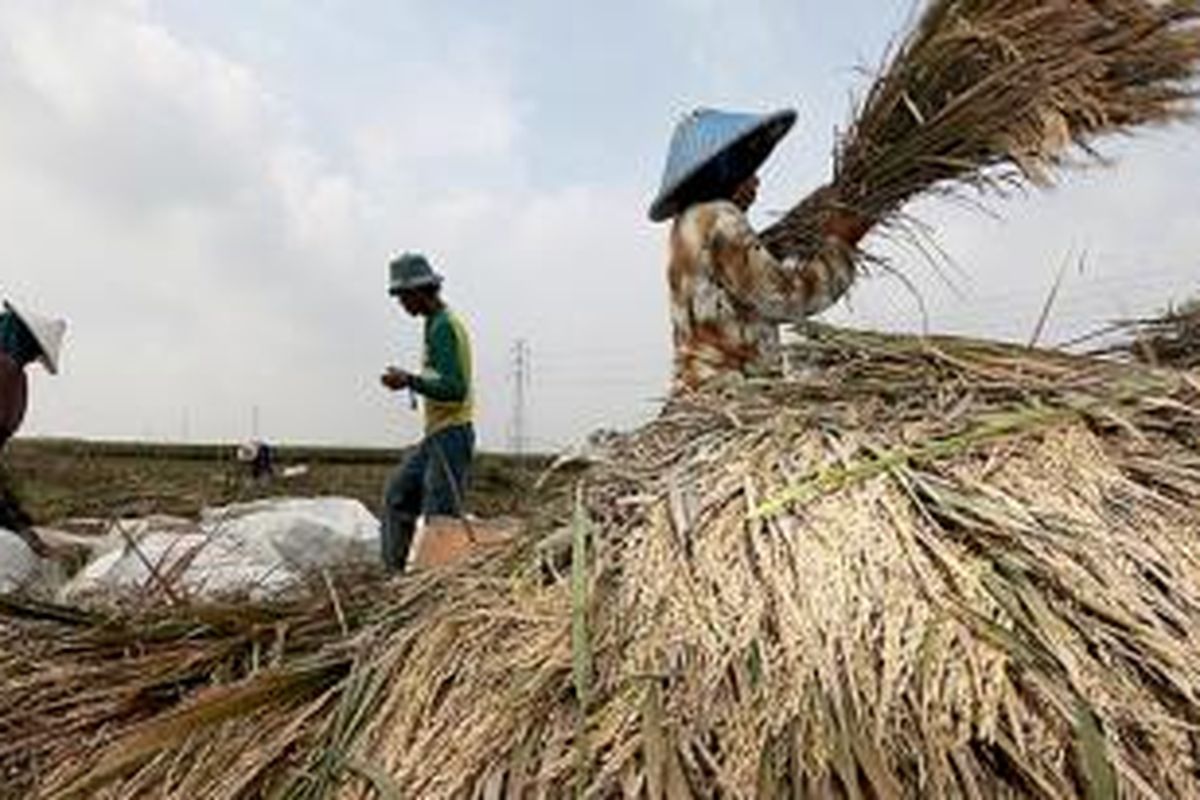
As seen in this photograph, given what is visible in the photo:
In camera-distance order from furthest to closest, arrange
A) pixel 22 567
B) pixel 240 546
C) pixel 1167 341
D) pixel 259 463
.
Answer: pixel 259 463 → pixel 22 567 → pixel 240 546 → pixel 1167 341

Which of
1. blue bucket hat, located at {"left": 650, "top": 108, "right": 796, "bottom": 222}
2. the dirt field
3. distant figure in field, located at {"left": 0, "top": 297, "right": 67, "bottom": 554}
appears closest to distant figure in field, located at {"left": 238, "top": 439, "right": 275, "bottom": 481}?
the dirt field

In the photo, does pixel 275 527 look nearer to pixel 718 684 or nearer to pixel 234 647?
pixel 234 647

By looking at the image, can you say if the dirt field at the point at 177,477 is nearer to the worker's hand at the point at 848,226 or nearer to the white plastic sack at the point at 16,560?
the white plastic sack at the point at 16,560

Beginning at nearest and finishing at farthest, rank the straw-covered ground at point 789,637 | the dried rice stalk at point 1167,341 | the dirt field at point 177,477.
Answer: the straw-covered ground at point 789,637 < the dried rice stalk at point 1167,341 < the dirt field at point 177,477

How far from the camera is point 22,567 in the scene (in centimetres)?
612

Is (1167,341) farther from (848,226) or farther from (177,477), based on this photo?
(177,477)

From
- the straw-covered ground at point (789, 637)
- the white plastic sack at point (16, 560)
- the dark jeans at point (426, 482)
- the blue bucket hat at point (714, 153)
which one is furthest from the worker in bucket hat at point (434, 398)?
the straw-covered ground at point (789, 637)

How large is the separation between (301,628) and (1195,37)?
6.51 ft

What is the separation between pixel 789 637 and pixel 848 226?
1.55m

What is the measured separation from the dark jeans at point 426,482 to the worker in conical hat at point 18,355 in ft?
5.01

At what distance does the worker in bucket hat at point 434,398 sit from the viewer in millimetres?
6152

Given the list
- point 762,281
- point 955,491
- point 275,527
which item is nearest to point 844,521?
point 955,491

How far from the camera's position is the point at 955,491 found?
8.18 feet

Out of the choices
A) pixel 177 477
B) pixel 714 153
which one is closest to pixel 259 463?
pixel 177 477
